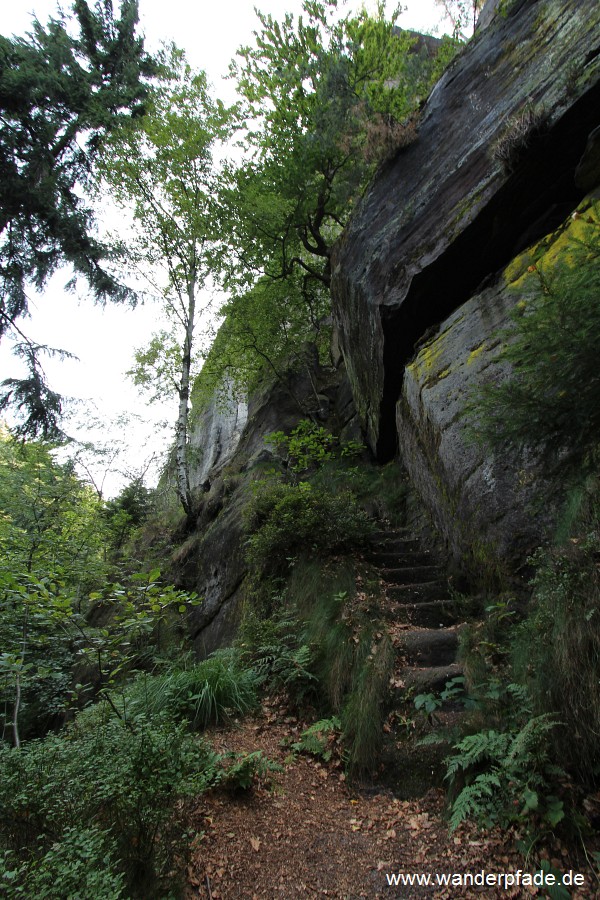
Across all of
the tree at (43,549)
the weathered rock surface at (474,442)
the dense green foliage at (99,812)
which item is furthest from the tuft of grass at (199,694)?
the weathered rock surface at (474,442)

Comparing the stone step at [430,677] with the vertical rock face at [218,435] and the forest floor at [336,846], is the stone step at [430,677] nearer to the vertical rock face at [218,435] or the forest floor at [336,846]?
the forest floor at [336,846]

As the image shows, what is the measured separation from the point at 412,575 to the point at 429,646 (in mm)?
1597

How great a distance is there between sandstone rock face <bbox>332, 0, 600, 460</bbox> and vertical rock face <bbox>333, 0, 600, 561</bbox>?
0.02m

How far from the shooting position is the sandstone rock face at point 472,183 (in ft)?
16.7

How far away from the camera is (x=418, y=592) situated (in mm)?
5520

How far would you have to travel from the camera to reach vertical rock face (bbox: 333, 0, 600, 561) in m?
4.73

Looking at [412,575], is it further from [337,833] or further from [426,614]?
[337,833]

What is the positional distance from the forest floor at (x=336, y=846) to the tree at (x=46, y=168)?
23.8 feet

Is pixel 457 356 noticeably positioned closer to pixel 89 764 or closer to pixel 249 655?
pixel 249 655

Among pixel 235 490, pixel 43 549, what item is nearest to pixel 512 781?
pixel 43 549

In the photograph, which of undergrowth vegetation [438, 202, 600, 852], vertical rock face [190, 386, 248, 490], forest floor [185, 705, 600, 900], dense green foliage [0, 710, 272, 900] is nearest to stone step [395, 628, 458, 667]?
undergrowth vegetation [438, 202, 600, 852]

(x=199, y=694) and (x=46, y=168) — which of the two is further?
(x=46, y=168)

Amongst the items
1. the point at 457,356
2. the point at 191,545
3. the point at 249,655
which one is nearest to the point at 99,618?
the point at 191,545

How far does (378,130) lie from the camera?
25.7ft
